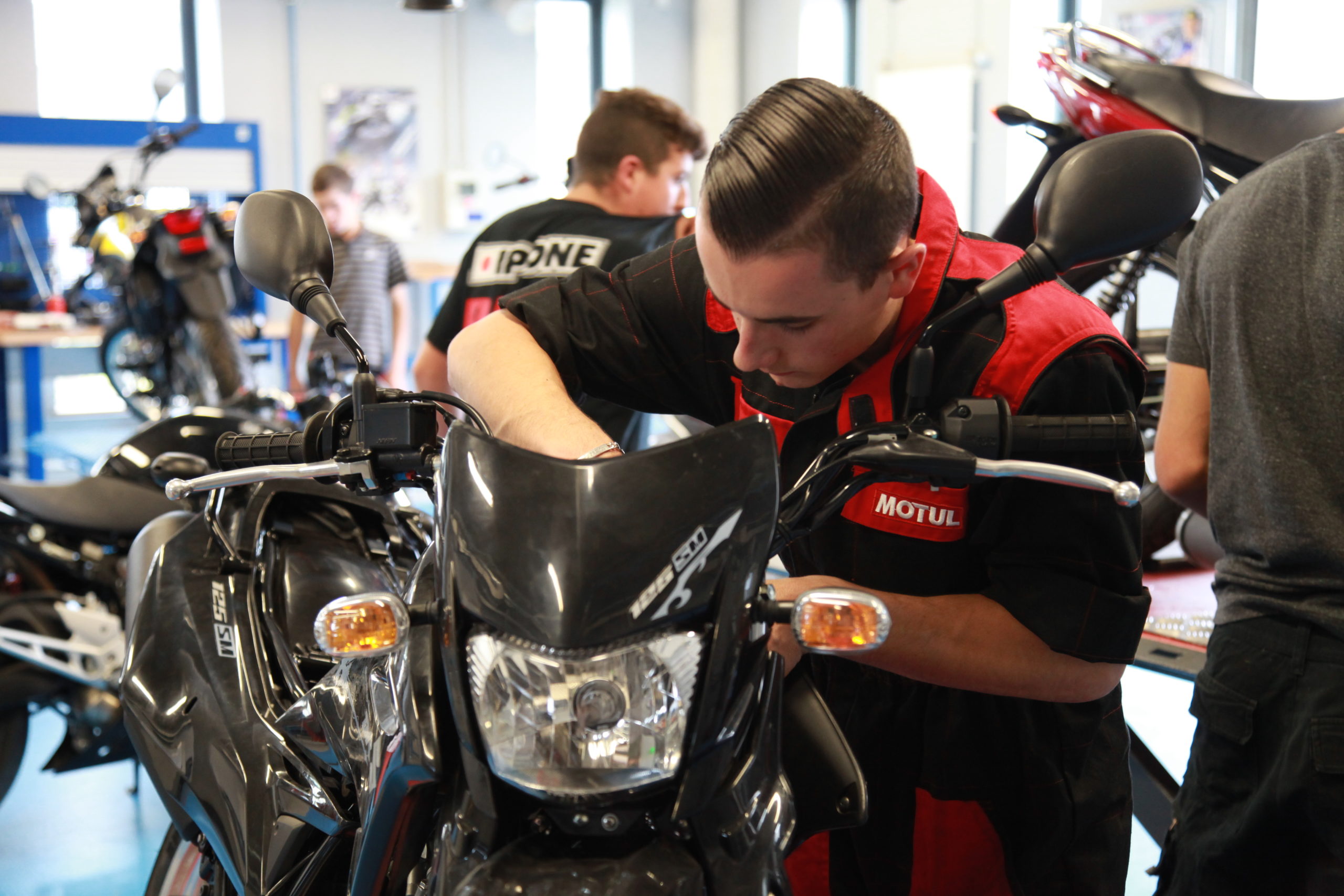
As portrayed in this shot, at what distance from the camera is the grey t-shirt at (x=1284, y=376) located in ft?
3.79

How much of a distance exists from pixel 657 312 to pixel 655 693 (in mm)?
669

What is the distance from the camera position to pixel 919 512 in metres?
1.01

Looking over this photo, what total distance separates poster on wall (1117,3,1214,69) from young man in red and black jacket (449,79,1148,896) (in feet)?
22.1

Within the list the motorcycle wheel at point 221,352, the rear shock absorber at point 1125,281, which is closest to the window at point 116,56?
the motorcycle wheel at point 221,352

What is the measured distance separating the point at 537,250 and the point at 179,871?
159 cm

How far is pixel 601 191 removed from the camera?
9.00 feet

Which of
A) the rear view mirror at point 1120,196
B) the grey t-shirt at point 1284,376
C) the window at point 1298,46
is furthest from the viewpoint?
the window at point 1298,46

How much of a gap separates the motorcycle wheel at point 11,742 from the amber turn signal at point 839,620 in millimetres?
2237

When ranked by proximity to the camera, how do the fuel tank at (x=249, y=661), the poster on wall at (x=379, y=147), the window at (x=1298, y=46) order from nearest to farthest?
1. the fuel tank at (x=249, y=661)
2. the window at (x=1298, y=46)
3. the poster on wall at (x=379, y=147)

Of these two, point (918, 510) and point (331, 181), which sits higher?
point (331, 181)

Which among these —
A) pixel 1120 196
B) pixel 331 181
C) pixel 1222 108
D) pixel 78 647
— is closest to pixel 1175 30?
pixel 331 181

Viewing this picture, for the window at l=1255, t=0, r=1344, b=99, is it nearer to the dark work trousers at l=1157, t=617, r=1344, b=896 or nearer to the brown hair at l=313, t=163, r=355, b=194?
the brown hair at l=313, t=163, r=355, b=194

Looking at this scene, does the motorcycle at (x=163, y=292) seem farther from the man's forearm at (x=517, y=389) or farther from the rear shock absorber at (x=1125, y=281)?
the man's forearm at (x=517, y=389)

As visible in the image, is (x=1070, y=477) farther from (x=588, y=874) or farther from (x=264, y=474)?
(x=264, y=474)
